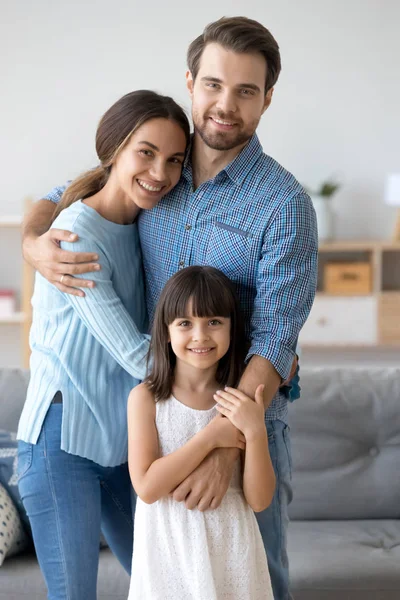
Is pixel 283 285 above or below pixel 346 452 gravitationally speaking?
above

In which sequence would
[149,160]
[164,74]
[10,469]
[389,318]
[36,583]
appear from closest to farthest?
[149,160] → [36,583] → [10,469] → [389,318] → [164,74]

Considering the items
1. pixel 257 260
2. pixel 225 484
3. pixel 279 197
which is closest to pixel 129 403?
pixel 225 484

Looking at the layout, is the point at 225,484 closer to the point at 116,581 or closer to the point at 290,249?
the point at 290,249

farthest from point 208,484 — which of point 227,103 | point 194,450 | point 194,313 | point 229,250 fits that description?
point 227,103

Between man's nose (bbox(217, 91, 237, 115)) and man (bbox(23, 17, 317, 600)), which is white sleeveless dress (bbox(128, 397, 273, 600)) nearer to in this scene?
man (bbox(23, 17, 317, 600))

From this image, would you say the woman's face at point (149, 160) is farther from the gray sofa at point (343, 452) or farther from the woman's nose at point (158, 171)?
the gray sofa at point (343, 452)

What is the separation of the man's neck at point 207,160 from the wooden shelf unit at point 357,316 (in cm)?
343

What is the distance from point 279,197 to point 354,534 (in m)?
1.21

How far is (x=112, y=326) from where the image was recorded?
156 cm

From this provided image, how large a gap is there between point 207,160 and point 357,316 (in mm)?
3544

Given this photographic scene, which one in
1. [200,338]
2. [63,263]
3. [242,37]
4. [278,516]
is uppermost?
[242,37]

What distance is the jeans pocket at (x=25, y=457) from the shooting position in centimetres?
158

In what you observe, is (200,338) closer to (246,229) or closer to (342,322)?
(246,229)

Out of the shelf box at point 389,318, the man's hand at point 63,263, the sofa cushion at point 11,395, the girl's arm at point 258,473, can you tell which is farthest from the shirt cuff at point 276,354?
the shelf box at point 389,318
